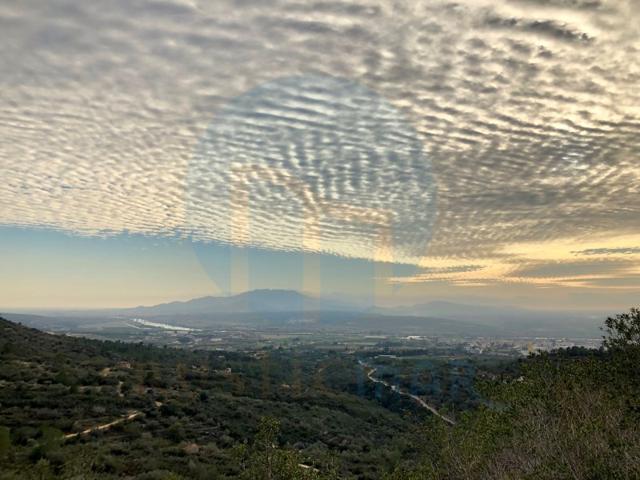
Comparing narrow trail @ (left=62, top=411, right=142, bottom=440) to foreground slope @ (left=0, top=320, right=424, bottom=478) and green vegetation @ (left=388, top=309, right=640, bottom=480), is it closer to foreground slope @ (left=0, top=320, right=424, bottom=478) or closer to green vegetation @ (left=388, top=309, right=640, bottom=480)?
foreground slope @ (left=0, top=320, right=424, bottom=478)

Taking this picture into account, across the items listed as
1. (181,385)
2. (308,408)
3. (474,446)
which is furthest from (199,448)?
(308,408)

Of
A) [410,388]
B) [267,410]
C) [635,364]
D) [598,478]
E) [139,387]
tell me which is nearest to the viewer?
[598,478]

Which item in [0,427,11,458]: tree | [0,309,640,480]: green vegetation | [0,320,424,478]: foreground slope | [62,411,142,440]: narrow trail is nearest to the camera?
[0,309,640,480]: green vegetation

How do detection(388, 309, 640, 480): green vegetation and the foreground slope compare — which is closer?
detection(388, 309, 640, 480): green vegetation

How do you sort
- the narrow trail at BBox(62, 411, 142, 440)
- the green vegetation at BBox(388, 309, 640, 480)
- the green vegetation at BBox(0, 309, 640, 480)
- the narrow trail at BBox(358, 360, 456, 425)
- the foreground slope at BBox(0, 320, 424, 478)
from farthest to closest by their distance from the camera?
the narrow trail at BBox(358, 360, 456, 425) < the narrow trail at BBox(62, 411, 142, 440) < the foreground slope at BBox(0, 320, 424, 478) < the green vegetation at BBox(0, 309, 640, 480) < the green vegetation at BBox(388, 309, 640, 480)

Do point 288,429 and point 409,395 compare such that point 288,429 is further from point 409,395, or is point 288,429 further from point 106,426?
point 409,395

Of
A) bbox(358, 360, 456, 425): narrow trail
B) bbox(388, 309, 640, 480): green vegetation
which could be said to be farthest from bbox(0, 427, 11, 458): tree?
bbox(358, 360, 456, 425): narrow trail

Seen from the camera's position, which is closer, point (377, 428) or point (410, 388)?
point (377, 428)

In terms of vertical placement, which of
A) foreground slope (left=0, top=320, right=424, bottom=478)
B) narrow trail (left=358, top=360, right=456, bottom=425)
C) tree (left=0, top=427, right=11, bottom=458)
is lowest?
narrow trail (left=358, top=360, right=456, bottom=425)

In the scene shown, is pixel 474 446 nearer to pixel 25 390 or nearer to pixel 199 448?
pixel 199 448

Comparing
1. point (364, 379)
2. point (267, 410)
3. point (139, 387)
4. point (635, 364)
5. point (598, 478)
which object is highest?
point (635, 364)
